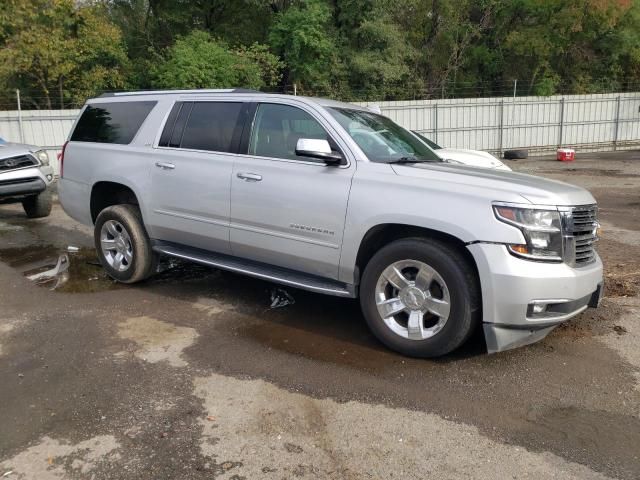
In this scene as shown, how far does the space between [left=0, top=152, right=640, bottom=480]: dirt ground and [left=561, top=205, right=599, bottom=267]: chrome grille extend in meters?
0.78

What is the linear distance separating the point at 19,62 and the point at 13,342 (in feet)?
67.0

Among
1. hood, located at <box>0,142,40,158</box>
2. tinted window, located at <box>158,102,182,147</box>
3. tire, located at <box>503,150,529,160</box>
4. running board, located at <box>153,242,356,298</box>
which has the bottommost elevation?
tire, located at <box>503,150,529,160</box>

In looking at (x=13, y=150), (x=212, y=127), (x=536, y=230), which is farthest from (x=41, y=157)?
(x=536, y=230)

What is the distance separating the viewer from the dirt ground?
305cm

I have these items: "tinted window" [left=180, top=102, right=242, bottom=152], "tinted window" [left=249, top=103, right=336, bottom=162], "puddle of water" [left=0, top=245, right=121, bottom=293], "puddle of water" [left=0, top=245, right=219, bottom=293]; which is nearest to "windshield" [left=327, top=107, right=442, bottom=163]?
"tinted window" [left=249, top=103, right=336, bottom=162]

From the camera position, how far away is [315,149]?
171 inches

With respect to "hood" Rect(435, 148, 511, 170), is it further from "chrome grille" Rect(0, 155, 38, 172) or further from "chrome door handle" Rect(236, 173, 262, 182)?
"chrome grille" Rect(0, 155, 38, 172)

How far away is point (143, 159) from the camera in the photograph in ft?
18.8

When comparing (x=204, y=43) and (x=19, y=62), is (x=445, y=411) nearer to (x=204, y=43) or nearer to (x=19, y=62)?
(x=204, y=43)

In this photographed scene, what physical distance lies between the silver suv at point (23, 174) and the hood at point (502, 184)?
7.29 metres

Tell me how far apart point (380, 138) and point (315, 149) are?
2.76 feet

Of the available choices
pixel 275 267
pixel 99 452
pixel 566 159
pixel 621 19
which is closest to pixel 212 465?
pixel 99 452

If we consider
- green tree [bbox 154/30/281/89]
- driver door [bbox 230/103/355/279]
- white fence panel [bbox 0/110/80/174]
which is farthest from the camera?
green tree [bbox 154/30/281/89]

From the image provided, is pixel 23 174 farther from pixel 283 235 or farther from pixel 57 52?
pixel 57 52
